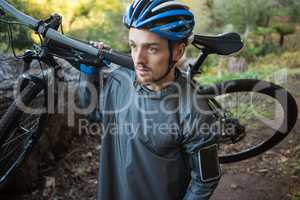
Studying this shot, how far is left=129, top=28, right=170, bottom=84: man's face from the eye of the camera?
1.44m

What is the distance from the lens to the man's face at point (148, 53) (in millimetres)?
1444

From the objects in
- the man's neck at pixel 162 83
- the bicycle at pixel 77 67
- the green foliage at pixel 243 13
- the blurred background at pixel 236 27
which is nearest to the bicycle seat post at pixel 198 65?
the bicycle at pixel 77 67

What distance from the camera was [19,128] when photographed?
8.65ft

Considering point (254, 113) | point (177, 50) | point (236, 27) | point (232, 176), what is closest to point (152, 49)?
point (177, 50)

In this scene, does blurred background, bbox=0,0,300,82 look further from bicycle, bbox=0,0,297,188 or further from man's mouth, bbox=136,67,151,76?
man's mouth, bbox=136,67,151,76

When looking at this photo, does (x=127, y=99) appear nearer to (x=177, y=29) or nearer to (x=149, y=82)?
(x=149, y=82)

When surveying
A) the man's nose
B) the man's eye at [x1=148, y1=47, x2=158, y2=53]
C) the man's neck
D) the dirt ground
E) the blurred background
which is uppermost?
the blurred background

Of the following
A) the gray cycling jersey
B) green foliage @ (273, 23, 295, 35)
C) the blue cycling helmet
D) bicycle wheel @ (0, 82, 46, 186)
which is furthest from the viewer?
green foliage @ (273, 23, 295, 35)

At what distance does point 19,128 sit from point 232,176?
218 centimetres

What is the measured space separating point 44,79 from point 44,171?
1.34 metres

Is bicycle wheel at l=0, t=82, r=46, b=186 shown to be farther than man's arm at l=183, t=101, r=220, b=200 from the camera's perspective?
Yes

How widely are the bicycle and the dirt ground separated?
0.70 ft

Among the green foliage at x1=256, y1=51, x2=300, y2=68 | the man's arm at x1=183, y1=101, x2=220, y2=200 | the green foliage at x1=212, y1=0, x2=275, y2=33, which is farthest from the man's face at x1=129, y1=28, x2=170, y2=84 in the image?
the green foliage at x1=212, y1=0, x2=275, y2=33

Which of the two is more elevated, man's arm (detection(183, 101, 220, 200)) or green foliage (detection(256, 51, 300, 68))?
green foliage (detection(256, 51, 300, 68))
